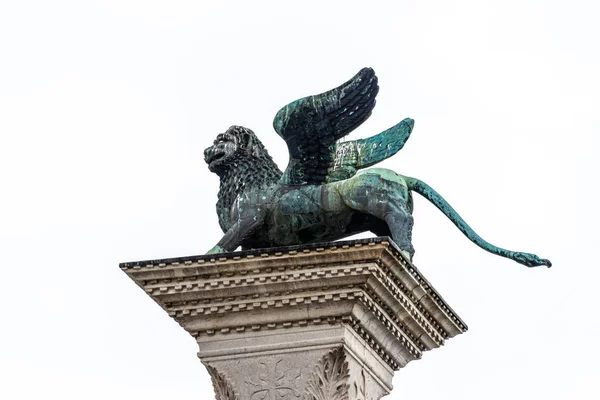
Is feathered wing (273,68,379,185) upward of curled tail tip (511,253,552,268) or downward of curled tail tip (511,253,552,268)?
upward

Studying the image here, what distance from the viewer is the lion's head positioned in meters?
21.6

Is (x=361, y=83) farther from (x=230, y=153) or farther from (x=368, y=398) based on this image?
(x=368, y=398)

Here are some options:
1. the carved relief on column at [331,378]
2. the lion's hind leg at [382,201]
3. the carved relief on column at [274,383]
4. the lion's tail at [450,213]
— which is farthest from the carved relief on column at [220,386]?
the lion's tail at [450,213]

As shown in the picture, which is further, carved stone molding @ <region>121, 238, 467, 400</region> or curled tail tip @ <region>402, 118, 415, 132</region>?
curled tail tip @ <region>402, 118, 415, 132</region>

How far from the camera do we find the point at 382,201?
20828mm

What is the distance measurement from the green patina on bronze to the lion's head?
0.01m

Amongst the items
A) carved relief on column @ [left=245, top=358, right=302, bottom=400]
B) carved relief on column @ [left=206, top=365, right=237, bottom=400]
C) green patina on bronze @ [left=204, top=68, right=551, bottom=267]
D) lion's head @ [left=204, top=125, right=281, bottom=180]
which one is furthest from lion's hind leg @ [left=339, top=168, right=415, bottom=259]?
carved relief on column @ [left=206, top=365, right=237, bottom=400]

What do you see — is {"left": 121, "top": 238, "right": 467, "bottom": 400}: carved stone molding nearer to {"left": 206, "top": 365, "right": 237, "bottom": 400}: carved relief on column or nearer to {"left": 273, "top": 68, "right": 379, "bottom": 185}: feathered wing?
{"left": 206, "top": 365, "right": 237, "bottom": 400}: carved relief on column

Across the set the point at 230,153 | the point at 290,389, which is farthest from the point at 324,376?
the point at 230,153

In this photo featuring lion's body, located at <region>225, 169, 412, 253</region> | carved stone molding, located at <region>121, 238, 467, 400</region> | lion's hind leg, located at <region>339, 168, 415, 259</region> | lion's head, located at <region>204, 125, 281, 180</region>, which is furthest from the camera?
lion's head, located at <region>204, 125, 281, 180</region>

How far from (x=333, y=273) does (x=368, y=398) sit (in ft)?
5.20

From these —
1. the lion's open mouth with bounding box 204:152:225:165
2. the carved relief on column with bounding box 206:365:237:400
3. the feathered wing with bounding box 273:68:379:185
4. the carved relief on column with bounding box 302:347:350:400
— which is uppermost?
the lion's open mouth with bounding box 204:152:225:165

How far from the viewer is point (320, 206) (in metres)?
21.0

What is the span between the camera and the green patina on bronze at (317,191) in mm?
20812
